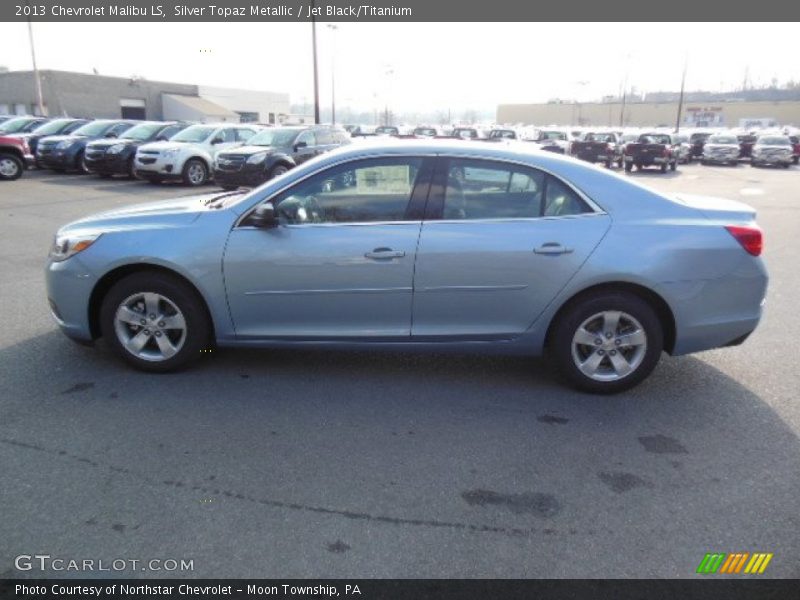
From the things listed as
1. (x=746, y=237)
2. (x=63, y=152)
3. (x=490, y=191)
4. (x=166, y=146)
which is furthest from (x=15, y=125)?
(x=746, y=237)

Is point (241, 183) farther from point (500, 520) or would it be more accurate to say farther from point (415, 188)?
point (500, 520)

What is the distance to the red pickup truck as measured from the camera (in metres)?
18.0

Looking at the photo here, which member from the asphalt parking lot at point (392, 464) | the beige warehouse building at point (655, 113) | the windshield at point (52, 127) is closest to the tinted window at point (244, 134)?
the windshield at point (52, 127)

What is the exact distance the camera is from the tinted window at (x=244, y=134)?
61.9ft

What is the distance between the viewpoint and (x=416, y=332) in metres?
4.21

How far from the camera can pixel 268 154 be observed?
1594cm

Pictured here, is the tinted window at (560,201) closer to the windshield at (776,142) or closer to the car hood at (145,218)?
the car hood at (145,218)

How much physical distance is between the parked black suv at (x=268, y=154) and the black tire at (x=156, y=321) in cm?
1099

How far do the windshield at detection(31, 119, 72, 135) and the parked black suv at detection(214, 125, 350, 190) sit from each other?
32.0 ft

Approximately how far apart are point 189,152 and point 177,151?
1.10 feet
